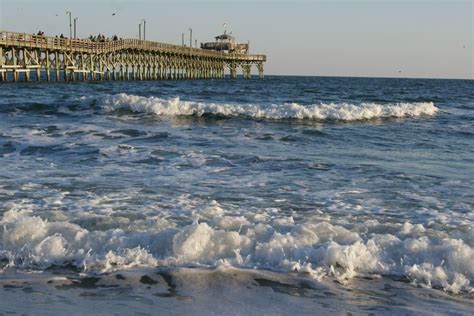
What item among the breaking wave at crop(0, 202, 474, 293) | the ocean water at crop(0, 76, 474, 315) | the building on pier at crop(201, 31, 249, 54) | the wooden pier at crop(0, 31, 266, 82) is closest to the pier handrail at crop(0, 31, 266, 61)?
the wooden pier at crop(0, 31, 266, 82)

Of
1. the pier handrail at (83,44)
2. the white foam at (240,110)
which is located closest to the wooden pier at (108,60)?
the pier handrail at (83,44)

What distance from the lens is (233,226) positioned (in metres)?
5.47

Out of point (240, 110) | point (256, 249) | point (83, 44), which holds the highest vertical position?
point (83, 44)

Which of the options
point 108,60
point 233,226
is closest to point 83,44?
point 108,60

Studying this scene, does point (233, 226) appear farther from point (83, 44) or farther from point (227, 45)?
point (227, 45)

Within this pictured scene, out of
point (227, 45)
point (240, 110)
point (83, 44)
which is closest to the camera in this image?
point (240, 110)

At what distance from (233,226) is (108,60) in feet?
153

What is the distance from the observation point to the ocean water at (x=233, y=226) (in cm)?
400

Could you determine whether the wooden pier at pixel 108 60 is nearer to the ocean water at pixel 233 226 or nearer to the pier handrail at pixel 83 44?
the pier handrail at pixel 83 44

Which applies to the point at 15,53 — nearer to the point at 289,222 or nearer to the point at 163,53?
the point at 163,53

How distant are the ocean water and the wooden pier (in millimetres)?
25365

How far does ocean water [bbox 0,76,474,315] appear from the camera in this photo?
13.1ft

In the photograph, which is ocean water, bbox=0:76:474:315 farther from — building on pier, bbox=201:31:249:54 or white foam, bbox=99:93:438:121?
building on pier, bbox=201:31:249:54

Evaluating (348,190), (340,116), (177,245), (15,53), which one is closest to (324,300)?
(177,245)
